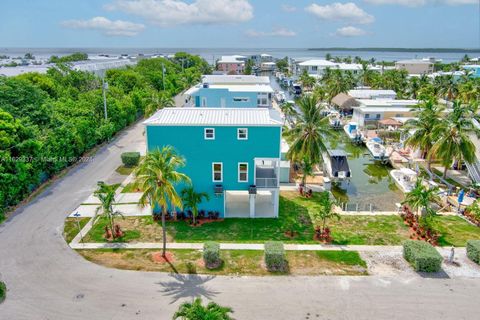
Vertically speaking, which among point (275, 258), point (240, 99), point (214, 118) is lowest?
point (275, 258)

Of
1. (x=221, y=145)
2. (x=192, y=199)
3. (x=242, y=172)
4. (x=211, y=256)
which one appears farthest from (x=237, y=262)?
(x=221, y=145)

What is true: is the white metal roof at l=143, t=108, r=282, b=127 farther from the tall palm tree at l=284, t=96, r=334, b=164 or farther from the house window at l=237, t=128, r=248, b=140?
the tall palm tree at l=284, t=96, r=334, b=164

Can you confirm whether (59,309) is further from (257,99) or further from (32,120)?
(257,99)

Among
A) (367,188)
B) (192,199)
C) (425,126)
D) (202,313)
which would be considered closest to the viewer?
(202,313)

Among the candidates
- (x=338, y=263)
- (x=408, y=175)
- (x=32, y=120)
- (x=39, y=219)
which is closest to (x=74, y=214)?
(x=39, y=219)

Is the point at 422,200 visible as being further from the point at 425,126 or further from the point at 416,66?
the point at 416,66

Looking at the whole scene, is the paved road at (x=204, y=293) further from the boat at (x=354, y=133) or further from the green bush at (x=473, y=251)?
the boat at (x=354, y=133)
